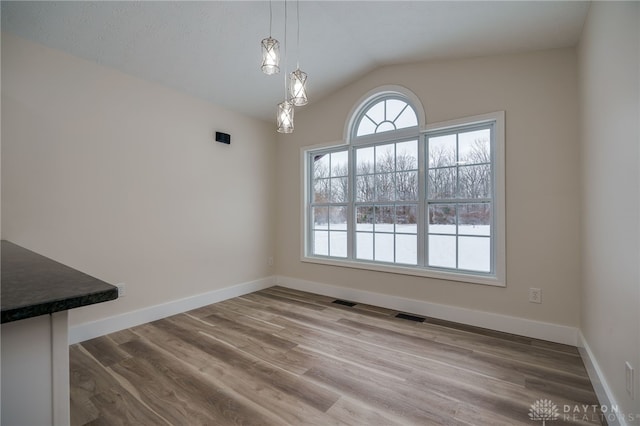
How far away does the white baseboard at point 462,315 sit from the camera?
8.44ft

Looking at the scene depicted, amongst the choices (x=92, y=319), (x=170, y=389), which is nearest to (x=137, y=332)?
(x=92, y=319)

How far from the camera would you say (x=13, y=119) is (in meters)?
2.28

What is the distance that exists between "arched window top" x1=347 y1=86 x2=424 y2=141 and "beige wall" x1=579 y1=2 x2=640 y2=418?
148cm

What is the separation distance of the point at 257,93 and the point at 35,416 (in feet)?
11.6

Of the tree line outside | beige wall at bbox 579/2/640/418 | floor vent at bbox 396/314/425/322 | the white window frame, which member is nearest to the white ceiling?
beige wall at bbox 579/2/640/418

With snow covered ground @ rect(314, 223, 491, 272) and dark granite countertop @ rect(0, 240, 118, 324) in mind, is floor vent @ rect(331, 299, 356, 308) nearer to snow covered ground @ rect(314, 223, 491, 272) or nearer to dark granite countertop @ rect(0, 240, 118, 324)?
snow covered ground @ rect(314, 223, 491, 272)

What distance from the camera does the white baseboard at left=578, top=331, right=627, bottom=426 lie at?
154 cm

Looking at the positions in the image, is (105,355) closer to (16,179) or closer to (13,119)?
(16,179)

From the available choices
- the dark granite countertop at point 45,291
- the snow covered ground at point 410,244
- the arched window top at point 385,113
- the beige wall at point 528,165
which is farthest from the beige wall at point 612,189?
the dark granite countertop at point 45,291

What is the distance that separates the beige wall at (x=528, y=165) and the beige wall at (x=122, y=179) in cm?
240

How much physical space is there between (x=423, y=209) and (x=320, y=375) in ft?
6.79

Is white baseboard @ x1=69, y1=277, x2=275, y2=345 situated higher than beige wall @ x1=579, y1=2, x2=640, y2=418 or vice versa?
beige wall @ x1=579, y1=2, x2=640, y2=418

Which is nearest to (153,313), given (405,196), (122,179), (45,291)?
(122,179)

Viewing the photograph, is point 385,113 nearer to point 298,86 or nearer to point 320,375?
point 298,86
